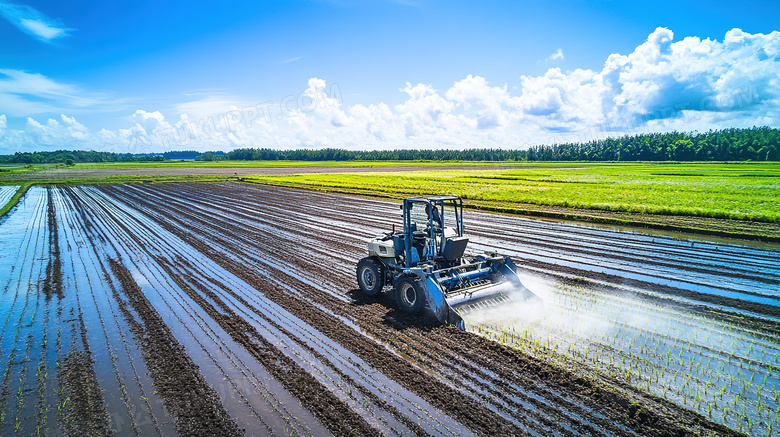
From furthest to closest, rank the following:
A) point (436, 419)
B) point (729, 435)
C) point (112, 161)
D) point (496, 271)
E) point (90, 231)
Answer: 1. point (112, 161)
2. point (90, 231)
3. point (496, 271)
4. point (436, 419)
5. point (729, 435)

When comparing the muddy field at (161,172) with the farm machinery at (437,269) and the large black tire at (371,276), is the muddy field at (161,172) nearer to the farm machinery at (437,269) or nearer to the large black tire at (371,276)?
the large black tire at (371,276)

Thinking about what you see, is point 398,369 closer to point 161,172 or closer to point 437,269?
point 437,269

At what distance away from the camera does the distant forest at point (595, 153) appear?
299 ft

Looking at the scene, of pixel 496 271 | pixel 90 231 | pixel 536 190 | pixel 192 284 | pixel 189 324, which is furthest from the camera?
pixel 536 190

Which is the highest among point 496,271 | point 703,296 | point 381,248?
point 381,248

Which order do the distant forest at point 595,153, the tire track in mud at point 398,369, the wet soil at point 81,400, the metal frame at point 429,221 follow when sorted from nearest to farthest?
the tire track in mud at point 398,369 → the wet soil at point 81,400 → the metal frame at point 429,221 → the distant forest at point 595,153

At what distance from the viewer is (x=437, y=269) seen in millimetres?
9070

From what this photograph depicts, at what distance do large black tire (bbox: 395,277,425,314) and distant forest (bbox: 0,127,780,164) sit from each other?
11118 cm

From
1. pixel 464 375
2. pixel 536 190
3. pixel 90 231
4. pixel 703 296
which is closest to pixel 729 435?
pixel 464 375

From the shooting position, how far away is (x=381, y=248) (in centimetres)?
967

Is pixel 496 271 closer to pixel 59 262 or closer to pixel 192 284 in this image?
pixel 192 284

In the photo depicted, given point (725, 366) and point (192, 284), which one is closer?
point (725, 366)

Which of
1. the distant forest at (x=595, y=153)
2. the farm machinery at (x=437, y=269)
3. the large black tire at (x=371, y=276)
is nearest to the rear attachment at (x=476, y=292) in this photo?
the farm machinery at (x=437, y=269)

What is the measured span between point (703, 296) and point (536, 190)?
25.3 metres
